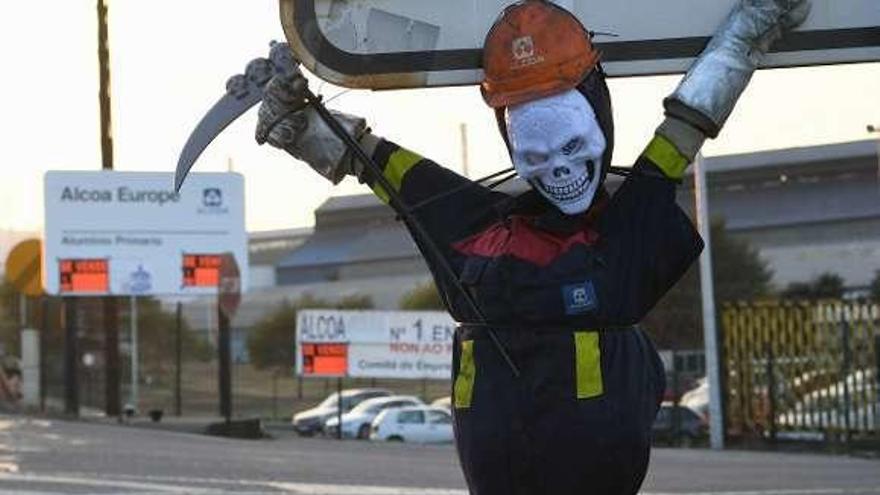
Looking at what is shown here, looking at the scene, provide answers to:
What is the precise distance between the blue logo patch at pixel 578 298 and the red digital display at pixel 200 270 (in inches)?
1202

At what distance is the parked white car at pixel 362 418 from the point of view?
32.9 m

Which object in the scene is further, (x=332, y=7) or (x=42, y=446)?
(x=42, y=446)

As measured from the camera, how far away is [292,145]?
2852mm

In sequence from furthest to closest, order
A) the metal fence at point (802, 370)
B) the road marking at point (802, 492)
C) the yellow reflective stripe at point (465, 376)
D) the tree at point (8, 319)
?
the tree at point (8, 319) < the metal fence at point (802, 370) < the road marking at point (802, 492) < the yellow reflective stripe at point (465, 376)

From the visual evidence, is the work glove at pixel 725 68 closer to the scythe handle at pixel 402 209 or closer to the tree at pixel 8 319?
the scythe handle at pixel 402 209

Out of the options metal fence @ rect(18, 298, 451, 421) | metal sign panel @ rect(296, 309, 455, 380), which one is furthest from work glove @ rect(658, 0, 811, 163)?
metal fence @ rect(18, 298, 451, 421)

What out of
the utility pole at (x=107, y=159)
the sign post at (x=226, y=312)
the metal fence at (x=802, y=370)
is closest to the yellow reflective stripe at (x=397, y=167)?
the metal fence at (x=802, y=370)

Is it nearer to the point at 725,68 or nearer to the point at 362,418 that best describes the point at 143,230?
the point at 362,418

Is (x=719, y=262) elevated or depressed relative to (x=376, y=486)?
elevated

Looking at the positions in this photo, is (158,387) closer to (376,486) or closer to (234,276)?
(234,276)

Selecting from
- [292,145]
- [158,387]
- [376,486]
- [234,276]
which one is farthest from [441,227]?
[158,387]

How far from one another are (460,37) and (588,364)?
67 cm

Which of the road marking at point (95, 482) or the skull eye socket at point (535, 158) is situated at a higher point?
the skull eye socket at point (535, 158)

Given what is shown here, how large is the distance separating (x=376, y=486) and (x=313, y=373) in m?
17.4
